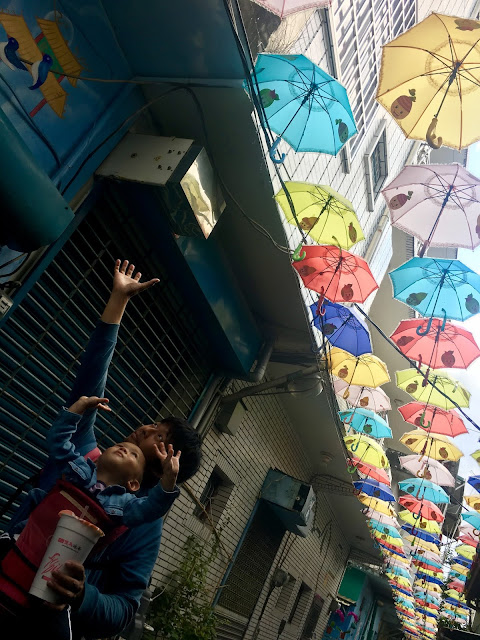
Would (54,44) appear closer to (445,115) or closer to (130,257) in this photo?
(130,257)

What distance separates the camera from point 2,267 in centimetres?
356

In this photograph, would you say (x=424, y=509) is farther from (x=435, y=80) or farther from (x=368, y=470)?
(x=435, y=80)

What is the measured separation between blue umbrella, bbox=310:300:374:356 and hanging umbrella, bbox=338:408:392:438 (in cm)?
323

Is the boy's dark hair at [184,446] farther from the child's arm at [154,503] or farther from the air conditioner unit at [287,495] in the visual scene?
the air conditioner unit at [287,495]

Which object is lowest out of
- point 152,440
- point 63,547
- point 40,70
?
point 63,547

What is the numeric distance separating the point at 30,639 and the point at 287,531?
1059 cm

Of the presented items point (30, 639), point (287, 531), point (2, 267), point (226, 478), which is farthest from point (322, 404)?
point (30, 639)

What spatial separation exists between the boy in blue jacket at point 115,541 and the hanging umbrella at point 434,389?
7.02 meters

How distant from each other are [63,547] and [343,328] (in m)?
5.68

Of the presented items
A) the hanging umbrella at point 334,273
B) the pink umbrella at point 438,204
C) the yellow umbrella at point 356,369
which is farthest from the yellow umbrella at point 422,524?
the pink umbrella at point 438,204

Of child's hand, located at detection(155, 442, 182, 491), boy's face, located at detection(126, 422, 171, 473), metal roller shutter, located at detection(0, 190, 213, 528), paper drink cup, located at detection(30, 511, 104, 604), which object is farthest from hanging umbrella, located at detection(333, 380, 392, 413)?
paper drink cup, located at detection(30, 511, 104, 604)

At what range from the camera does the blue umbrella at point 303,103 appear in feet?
14.9

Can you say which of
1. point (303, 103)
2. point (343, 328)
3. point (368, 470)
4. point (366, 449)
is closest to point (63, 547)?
point (303, 103)

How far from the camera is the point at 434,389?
27.9ft
